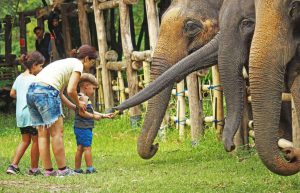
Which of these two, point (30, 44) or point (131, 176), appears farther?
point (30, 44)

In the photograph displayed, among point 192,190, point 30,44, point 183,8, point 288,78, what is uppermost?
point 30,44

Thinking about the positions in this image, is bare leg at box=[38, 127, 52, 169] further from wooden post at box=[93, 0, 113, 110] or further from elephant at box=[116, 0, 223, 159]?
wooden post at box=[93, 0, 113, 110]

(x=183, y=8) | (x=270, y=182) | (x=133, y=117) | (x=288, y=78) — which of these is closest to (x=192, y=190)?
(x=270, y=182)

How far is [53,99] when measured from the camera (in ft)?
43.5

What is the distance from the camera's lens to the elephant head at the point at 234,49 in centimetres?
1098

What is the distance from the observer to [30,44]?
38.5m

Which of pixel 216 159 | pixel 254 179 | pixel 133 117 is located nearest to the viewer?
pixel 254 179

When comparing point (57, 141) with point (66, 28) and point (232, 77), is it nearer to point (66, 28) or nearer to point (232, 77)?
point (232, 77)

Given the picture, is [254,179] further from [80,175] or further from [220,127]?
[220,127]

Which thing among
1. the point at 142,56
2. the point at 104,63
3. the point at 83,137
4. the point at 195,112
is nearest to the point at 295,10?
the point at 83,137

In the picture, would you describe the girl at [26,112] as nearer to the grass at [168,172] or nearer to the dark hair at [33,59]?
the dark hair at [33,59]

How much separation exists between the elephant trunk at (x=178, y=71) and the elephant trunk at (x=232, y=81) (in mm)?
320

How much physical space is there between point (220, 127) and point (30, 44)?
2339 cm

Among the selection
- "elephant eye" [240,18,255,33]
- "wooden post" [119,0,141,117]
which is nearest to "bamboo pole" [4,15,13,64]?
"wooden post" [119,0,141,117]
